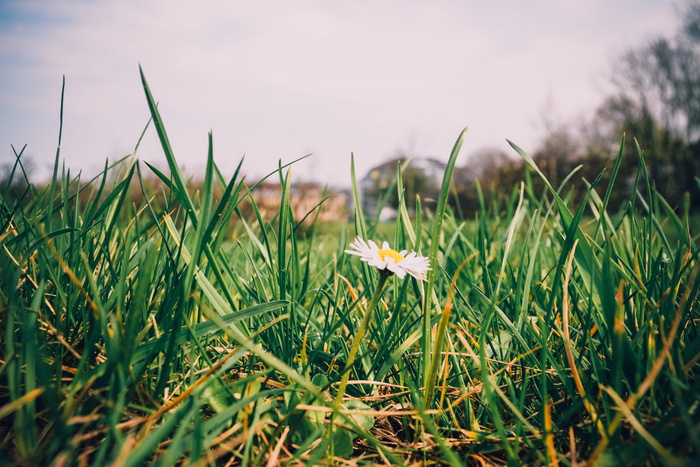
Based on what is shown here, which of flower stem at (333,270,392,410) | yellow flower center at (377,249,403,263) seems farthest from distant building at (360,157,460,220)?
flower stem at (333,270,392,410)

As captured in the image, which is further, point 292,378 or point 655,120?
point 655,120

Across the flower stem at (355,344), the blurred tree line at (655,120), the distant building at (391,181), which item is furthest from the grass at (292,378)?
the blurred tree line at (655,120)

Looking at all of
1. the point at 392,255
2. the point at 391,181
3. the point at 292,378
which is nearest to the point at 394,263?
the point at 392,255

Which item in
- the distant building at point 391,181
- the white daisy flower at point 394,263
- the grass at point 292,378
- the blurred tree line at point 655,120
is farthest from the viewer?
the blurred tree line at point 655,120

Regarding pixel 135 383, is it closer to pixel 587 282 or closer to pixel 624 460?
pixel 624 460

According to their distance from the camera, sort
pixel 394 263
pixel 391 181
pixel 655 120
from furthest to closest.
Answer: pixel 655 120, pixel 391 181, pixel 394 263

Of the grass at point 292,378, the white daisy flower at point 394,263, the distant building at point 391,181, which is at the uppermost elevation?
the distant building at point 391,181

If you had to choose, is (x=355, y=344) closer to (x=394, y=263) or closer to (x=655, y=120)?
(x=394, y=263)

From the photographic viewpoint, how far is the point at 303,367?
525mm

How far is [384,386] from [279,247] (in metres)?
0.28

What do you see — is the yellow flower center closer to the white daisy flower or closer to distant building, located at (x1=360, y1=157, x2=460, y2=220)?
Answer: the white daisy flower

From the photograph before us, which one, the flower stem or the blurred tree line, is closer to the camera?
the flower stem

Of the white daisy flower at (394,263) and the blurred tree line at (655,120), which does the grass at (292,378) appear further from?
the blurred tree line at (655,120)

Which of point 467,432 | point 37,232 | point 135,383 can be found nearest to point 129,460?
point 135,383
